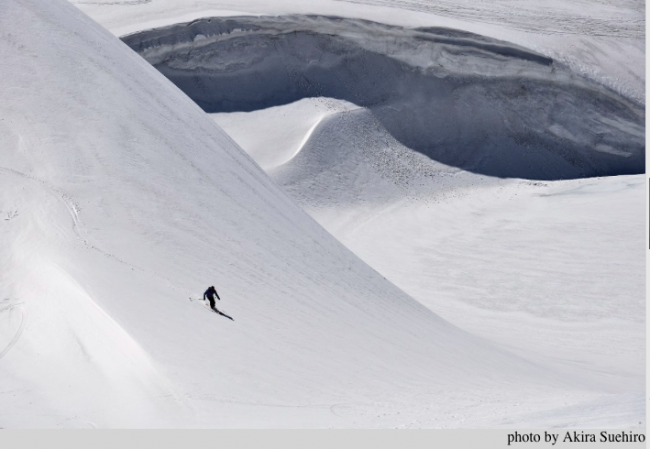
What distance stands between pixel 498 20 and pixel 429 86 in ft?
12.4

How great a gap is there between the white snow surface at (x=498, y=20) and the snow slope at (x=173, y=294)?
9651mm

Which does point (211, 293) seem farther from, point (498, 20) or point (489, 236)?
point (498, 20)

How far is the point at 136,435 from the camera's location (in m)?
8.64

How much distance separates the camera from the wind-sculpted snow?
26609 millimetres

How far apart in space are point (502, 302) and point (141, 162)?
354 inches

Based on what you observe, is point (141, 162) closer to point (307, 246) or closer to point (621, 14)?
point (307, 246)

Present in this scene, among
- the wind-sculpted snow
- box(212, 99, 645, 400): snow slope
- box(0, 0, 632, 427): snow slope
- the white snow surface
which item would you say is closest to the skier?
box(0, 0, 632, 427): snow slope

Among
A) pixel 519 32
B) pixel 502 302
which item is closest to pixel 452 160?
pixel 519 32

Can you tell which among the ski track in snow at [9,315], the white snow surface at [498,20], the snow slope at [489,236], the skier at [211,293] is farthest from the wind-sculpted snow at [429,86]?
the ski track in snow at [9,315]

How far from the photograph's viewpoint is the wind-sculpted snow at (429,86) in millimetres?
26609

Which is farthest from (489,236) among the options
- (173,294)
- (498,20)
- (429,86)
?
(173,294)

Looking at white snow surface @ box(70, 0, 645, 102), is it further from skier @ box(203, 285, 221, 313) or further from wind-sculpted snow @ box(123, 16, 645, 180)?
skier @ box(203, 285, 221, 313)

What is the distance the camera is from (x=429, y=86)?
2753cm

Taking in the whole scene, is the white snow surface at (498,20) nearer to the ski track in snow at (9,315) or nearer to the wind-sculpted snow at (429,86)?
the wind-sculpted snow at (429,86)
